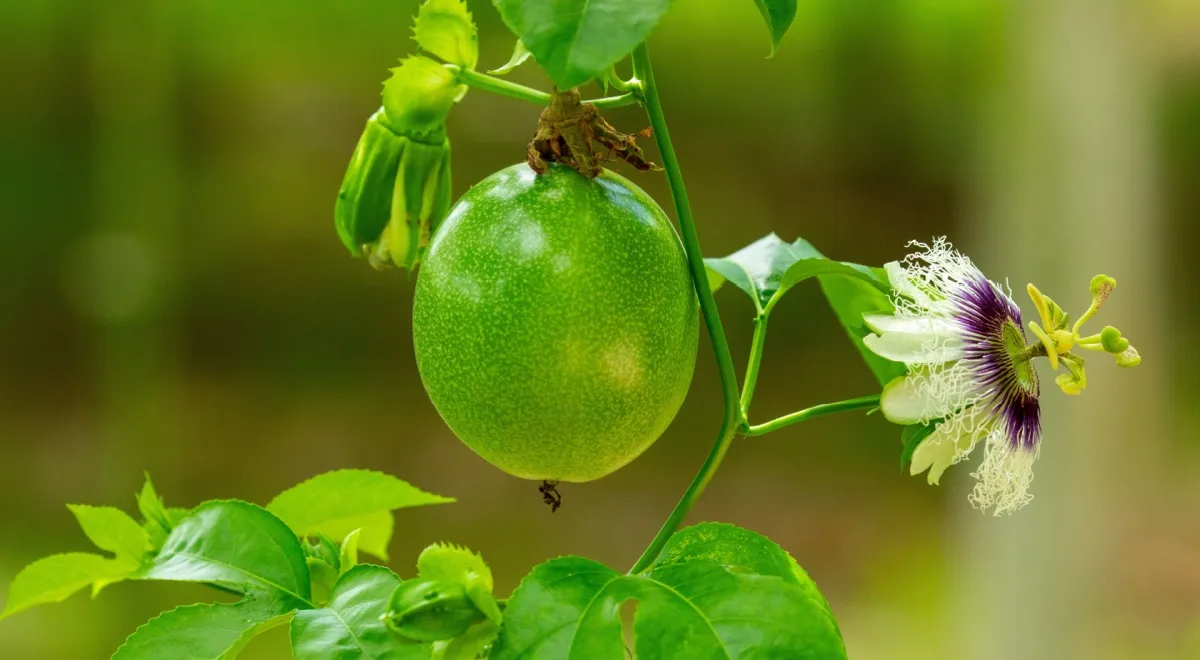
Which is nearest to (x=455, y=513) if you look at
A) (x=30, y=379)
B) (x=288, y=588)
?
(x=30, y=379)

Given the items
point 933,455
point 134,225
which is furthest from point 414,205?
point 134,225

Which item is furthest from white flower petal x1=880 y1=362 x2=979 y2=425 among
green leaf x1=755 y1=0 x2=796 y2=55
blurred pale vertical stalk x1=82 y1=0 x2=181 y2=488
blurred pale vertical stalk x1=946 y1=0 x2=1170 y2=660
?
blurred pale vertical stalk x1=82 y1=0 x2=181 y2=488

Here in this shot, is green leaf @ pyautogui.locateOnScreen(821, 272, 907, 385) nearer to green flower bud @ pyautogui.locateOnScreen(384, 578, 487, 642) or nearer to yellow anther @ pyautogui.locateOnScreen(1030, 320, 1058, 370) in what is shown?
yellow anther @ pyautogui.locateOnScreen(1030, 320, 1058, 370)

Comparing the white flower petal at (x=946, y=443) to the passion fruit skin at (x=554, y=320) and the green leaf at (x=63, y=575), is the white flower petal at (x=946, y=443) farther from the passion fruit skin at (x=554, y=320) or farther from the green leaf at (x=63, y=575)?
the green leaf at (x=63, y=575)

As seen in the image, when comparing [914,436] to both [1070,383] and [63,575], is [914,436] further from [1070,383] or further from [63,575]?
[63,575]

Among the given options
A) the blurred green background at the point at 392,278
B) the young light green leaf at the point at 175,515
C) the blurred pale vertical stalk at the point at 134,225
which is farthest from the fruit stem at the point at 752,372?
the blurred pale vertical stalk at the point at 134,225

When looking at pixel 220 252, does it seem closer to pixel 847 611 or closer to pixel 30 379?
pixel 30 379
